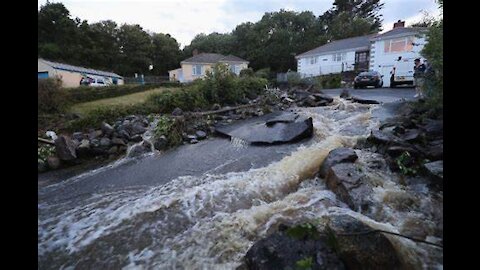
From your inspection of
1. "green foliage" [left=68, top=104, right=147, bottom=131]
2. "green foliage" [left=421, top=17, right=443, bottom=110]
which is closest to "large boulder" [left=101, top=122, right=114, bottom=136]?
"green foliage" [left=68, top=104, right=147, bottom=131]

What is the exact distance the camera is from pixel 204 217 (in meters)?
5.08

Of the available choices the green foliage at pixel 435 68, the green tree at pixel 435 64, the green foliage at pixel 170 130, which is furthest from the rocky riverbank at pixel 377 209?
the green foliage at pixel 170 130

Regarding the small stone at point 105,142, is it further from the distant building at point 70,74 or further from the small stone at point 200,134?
the distant building at point 70,74

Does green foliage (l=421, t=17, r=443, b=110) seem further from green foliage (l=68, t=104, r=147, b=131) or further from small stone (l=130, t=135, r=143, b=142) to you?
green foliage (l=68, t=104, r=147, b=131)

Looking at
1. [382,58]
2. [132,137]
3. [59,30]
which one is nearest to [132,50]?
[59,30]

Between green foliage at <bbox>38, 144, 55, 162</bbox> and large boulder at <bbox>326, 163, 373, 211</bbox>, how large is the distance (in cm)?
806

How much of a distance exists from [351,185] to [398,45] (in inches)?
1071

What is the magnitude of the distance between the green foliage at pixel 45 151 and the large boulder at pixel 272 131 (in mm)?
5537

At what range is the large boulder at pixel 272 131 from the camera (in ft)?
31.6

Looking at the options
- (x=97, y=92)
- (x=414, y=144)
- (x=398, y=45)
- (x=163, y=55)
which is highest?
(x=163, y=55)

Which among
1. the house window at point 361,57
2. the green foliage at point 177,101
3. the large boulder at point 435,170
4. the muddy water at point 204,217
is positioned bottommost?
the muddy water at point 204,217

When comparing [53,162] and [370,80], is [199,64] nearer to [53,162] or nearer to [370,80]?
[370,80]
